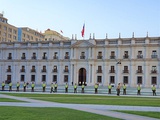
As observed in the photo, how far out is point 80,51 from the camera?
175ft

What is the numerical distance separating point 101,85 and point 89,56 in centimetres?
614

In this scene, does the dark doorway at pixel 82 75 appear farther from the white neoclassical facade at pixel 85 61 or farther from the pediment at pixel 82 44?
the pediment at pixel 82 44

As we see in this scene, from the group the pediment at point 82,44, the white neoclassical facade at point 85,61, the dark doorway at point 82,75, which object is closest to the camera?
the white neoclassical facade at point 85,61

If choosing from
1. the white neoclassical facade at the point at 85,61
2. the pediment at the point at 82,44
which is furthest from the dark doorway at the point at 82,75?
the pediment at the point at 82,44

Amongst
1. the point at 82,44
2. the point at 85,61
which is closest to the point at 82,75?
the point at 85,61

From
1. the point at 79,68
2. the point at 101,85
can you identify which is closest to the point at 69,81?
the point at 79,68

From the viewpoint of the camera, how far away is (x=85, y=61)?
2092 inches

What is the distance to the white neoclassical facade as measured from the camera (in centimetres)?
4938

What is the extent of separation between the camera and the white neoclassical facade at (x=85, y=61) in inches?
1944

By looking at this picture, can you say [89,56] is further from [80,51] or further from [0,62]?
[0,62]

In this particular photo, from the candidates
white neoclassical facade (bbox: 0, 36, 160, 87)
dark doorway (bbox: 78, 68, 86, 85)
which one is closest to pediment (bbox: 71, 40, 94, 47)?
white neoclassical facade (bbox: 0, 36, 160, 87)

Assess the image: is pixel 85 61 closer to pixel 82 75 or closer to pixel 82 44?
pixel 82 75

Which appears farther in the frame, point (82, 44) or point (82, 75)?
point (82, 75)

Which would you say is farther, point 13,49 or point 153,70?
point 13,49
